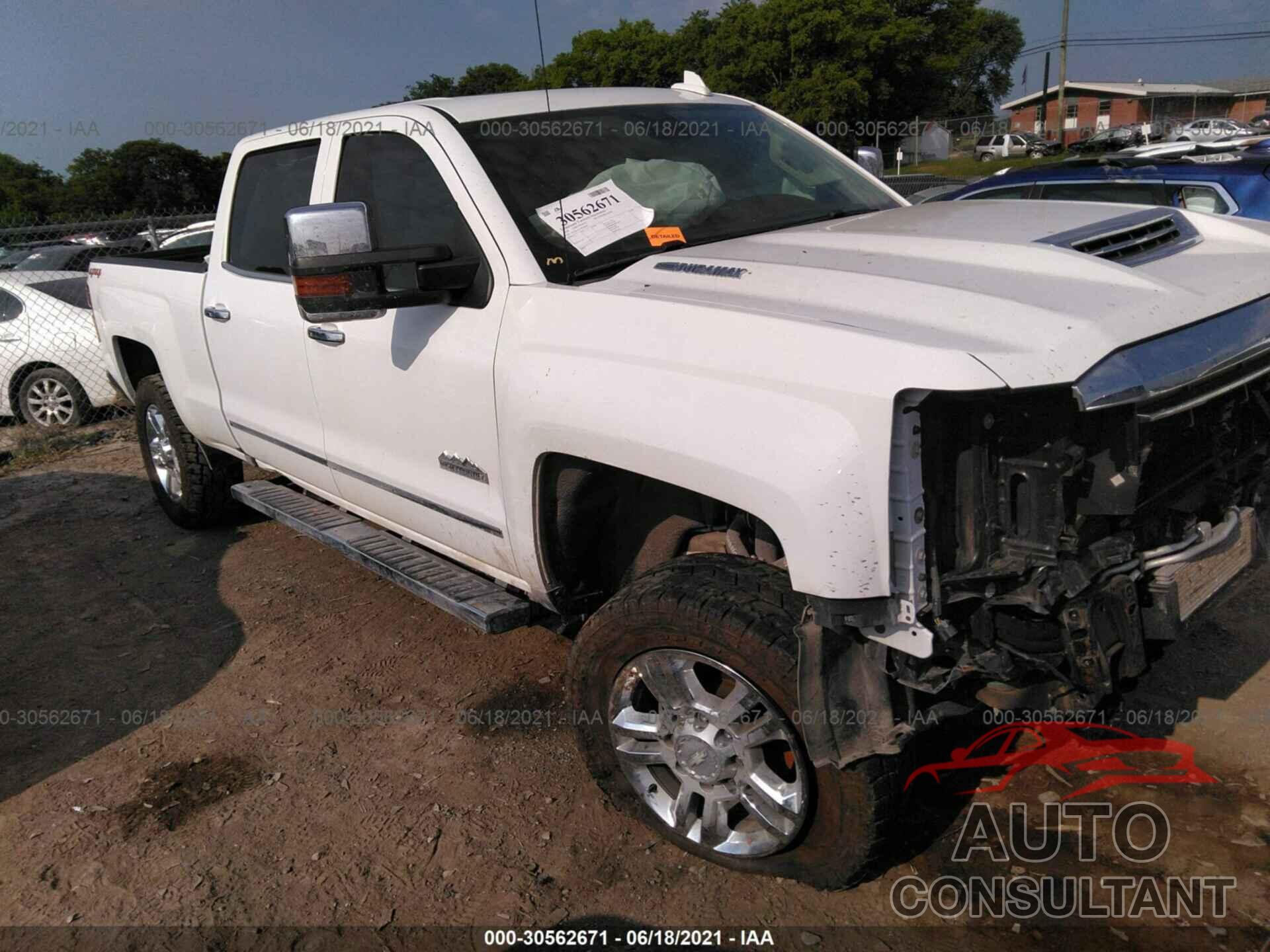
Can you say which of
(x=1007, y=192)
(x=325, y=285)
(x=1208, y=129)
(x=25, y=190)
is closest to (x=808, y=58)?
(x=1208, y=129)

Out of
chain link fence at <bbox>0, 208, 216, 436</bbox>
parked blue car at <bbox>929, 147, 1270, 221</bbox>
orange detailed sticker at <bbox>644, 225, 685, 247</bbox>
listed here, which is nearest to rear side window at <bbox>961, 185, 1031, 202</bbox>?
parked blue car at <bbox>929, 147, 1270, 221</bbox>

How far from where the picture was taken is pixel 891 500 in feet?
7.01

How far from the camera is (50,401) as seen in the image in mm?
9109

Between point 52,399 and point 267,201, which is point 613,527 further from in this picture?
point 52,399

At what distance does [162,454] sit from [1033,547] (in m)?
5.15

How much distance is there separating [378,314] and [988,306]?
193 cm

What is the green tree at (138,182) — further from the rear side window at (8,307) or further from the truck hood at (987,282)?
the truck hood at (987,282)

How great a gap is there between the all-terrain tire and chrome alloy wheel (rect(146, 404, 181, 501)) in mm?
17

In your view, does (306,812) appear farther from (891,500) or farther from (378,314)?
(891,500)

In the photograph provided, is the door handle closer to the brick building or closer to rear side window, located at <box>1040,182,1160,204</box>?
rear side window, located at <box>1040,182,1160,204</box>

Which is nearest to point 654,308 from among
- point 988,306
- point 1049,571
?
point 988,306

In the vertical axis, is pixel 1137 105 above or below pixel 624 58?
below

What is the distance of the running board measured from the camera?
3256 mm

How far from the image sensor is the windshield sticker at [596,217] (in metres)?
3.14
